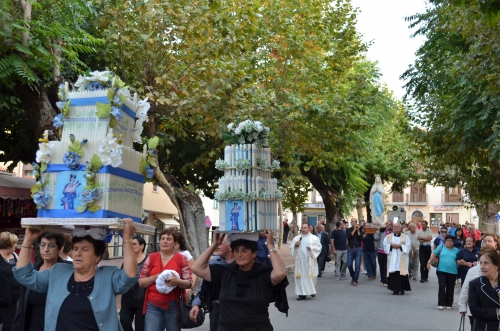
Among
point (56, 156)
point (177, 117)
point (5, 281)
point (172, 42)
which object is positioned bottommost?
point (5, 281)

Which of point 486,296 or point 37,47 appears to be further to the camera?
point 37,47

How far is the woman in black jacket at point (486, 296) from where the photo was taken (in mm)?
8133

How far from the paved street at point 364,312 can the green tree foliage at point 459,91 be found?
161 inches

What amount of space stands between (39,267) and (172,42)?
10.9 m

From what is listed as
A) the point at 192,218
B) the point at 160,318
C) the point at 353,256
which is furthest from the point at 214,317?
the point at 353,256

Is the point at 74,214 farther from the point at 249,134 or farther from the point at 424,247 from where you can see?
the point at 424,247

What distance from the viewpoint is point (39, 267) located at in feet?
21.7

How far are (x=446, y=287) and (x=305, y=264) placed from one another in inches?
149

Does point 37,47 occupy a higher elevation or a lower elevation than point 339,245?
higher

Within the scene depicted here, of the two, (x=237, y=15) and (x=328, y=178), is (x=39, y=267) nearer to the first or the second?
(x=237, y=15)

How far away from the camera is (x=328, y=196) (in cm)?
3416

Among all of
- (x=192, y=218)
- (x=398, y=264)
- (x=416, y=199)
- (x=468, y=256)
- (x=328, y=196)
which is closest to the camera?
(x=468, y=256)

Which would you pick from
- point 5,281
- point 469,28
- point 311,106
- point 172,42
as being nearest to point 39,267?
point 5,281

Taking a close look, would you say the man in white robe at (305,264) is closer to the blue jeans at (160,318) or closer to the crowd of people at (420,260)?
the crowd of people at (420,260)
